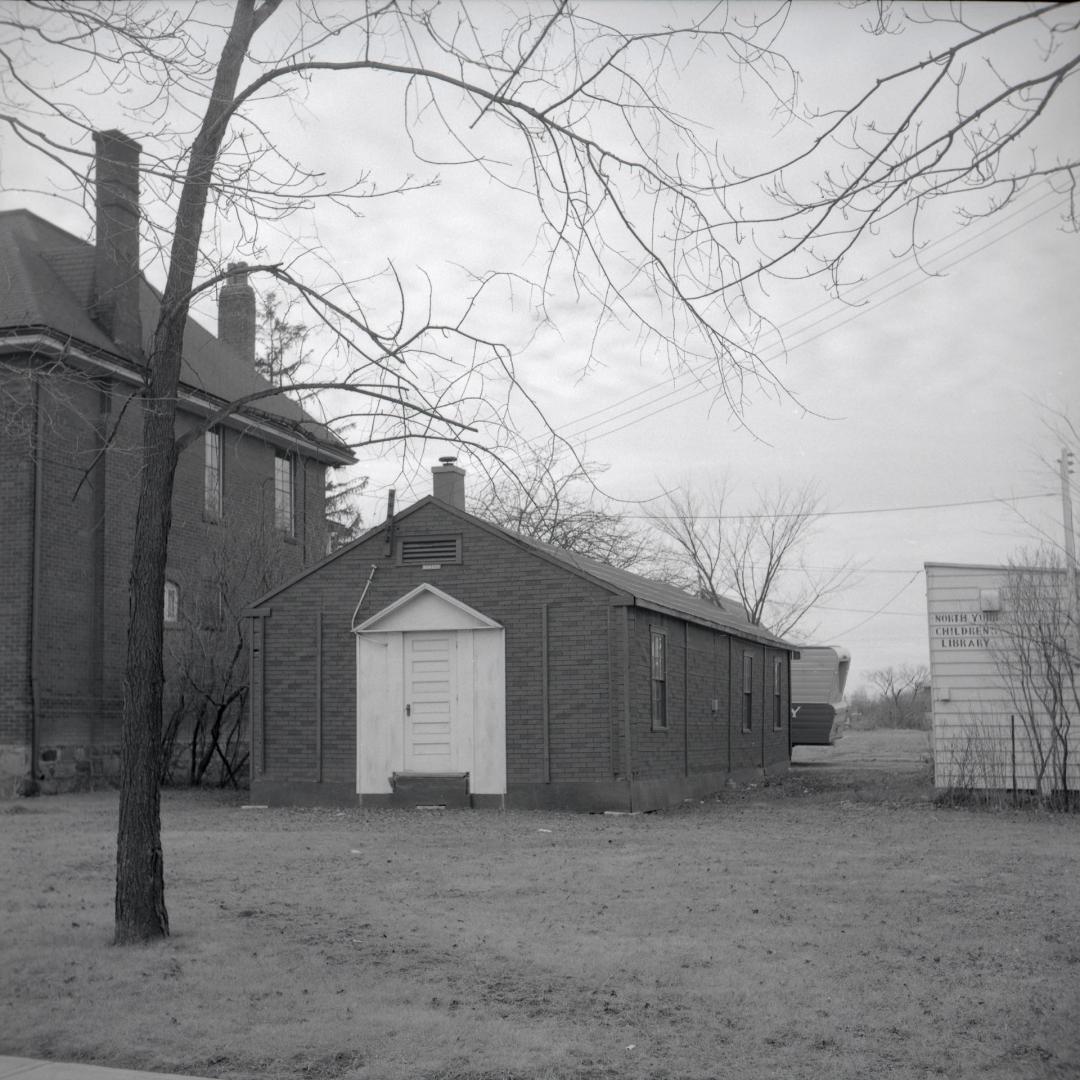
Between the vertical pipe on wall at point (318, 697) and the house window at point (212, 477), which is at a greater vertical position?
the house window at point (212, 477)

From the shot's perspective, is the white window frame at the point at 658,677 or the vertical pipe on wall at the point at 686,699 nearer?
the white window frame at the point at 658,677

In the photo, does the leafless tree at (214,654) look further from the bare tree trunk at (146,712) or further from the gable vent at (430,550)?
the bare tree trunk at (146,712)

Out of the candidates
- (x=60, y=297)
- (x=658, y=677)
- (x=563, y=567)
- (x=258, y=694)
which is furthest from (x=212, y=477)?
(x=658, y=677)

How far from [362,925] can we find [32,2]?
613cm

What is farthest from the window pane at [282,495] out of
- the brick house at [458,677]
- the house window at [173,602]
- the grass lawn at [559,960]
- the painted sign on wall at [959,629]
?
the grass lawn at [559,960]

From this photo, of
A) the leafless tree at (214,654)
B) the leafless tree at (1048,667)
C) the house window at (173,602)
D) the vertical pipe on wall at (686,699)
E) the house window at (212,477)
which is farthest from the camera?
the house window at (212,477)

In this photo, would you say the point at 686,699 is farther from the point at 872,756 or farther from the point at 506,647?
the point at 872,756

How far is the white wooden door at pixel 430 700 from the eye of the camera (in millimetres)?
19609

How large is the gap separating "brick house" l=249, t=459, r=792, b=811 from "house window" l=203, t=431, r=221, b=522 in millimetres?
6585

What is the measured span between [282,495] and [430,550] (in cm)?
1079

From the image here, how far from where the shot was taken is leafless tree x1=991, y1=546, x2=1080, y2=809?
18750 millimetres

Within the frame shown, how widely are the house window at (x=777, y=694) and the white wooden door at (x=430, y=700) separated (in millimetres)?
12129

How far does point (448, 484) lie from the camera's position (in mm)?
21250

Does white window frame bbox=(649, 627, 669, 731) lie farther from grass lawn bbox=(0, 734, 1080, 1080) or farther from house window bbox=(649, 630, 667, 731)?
grass lawn bbox=(0, 734, 1080, 1080)
